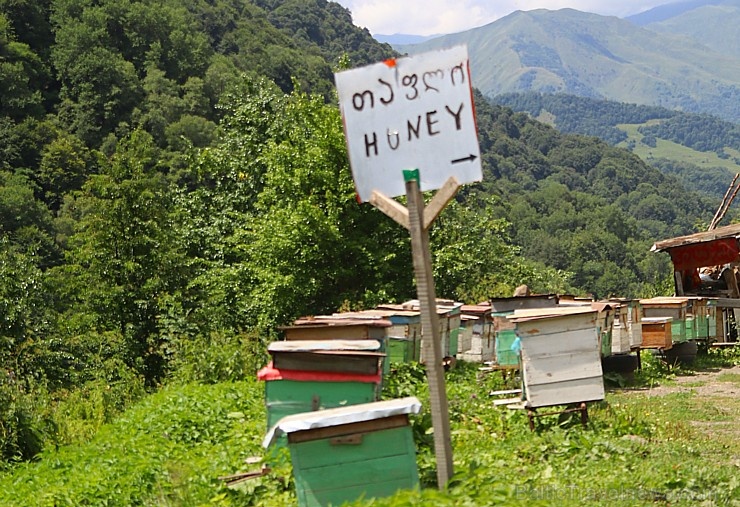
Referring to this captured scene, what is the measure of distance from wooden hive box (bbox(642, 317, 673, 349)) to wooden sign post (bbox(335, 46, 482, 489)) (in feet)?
39.6

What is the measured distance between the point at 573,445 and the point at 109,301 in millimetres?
16213

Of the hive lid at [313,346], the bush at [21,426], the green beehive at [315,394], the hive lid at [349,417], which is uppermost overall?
the hive lid at [313,346]

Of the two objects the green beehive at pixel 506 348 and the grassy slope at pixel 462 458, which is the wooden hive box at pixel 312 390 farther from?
the green beehive at pixel 506 348

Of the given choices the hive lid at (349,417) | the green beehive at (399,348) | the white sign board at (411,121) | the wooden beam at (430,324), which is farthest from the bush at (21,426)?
the white sign board at (411,121)

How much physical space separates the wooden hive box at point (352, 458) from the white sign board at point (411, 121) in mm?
1615

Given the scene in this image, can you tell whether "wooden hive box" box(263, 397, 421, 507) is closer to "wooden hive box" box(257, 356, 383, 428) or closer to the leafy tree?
"wooden hive box" box(257, 356, 383, 428)

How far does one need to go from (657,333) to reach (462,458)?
10.7 meters

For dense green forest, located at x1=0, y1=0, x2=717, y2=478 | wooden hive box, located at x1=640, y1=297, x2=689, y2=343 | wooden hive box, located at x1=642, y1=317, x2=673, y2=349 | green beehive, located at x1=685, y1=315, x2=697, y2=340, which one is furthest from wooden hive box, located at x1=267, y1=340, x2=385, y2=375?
green beehive, located at x1=685, y1=315, x2=697, y2=340

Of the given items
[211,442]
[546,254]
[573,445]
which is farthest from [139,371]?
[546,254]

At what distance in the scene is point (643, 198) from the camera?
163875 millimetres

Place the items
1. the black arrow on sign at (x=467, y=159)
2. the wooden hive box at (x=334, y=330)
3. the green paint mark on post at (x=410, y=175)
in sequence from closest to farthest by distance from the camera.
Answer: the black arrow on sign at (x=467, y=159) → the green paint mark on post at (x=410, y=175) → the wooden hive box at (x=334, y=330)

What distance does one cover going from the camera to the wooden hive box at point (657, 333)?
16953 mm

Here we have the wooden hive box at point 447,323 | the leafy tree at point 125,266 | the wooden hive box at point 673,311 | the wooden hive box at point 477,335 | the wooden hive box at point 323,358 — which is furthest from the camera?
the leafy tree at point 125,266

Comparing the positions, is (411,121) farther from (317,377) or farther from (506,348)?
(506,348)
